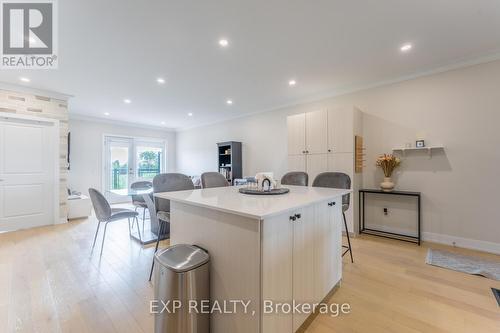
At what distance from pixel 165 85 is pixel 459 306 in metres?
4.76

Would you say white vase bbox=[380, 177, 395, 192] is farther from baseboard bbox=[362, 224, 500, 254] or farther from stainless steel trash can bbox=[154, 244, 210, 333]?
stainless steel trash can bbox=[154, 244, 210, 333]

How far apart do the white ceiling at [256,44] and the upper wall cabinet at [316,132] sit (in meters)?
0.59

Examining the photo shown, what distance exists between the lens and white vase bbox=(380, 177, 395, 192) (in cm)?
341

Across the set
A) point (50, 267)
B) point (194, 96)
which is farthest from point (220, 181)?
point (194, 96)

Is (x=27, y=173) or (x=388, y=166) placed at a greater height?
(x=388, y=166)

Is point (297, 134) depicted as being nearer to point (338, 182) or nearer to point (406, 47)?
point (338, 182)

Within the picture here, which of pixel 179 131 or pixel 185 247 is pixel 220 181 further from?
pixel 179 131

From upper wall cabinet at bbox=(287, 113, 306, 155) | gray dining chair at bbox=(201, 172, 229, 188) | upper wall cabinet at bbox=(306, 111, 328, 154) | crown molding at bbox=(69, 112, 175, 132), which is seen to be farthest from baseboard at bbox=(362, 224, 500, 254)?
crown molding at bbox=(69, 112, 175, 132)

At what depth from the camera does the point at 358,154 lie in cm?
363

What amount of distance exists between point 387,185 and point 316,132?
1457 millimetres

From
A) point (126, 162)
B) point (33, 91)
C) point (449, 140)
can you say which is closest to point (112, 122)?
point (126, 162)

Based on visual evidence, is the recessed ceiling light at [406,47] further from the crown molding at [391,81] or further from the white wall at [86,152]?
the white wall at [86,152]

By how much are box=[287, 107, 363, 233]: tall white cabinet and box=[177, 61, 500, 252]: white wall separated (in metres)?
0.42

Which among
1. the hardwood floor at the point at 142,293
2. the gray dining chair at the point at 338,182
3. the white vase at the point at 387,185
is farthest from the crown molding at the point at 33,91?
the white vase at the point at 387,185
